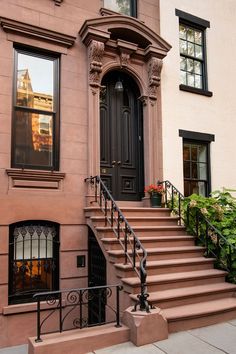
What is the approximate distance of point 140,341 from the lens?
3.96m

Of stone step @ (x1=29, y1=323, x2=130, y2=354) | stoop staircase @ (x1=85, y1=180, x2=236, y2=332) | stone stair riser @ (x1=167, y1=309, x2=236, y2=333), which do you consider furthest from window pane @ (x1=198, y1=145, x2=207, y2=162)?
stone step @ (x1=29, y1=323, x2=130, y2=354)

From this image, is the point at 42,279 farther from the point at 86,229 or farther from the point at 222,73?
the point at 222,73

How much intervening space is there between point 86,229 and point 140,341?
284cm

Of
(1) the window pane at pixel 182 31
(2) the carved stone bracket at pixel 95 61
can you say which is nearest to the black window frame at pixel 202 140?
(2) the carved stone bracket at pixel 95 61

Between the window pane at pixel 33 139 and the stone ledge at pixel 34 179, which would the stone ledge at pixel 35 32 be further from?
the stone ledge at pixel 34 179

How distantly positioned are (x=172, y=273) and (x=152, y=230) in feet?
3.42

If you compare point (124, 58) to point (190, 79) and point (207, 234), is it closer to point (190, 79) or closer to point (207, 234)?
point (190, 79)

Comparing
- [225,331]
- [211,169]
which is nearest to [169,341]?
[225,331]

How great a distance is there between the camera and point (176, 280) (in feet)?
16.5

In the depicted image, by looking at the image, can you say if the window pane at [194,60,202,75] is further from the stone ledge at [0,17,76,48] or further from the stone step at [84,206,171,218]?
the stone step at [84,206,171,218]

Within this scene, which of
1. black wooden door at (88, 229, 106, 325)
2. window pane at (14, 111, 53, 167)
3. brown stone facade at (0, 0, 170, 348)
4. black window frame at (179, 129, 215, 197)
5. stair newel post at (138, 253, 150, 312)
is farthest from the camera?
black window frame at (179, 129, 215, 197)

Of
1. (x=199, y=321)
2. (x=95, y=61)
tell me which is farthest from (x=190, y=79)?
(x=199, y=321)

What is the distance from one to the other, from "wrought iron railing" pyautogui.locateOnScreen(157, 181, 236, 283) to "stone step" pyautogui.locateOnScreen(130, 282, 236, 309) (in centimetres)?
42

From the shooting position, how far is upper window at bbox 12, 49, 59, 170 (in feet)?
20.5
